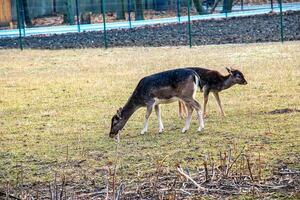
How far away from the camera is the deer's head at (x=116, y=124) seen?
11.8 meters

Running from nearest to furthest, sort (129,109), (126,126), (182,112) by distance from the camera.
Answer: (129,109) → (126,126) → (182,112)

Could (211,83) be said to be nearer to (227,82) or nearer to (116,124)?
(227,82)

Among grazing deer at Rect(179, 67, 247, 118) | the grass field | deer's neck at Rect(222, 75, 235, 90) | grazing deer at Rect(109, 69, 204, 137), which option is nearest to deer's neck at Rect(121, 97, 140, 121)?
→ grazing deer at Rect(109, 69, 204, 137)

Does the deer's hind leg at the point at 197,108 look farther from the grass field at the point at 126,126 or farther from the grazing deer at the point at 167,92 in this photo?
the grass field at the point at 126,126

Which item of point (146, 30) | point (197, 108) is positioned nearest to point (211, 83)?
point (197, 108)

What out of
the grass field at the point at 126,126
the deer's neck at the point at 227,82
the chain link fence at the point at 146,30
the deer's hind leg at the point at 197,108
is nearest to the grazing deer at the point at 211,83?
the deer's neck at the point at 227,82

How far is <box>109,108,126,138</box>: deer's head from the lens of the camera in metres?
11.8

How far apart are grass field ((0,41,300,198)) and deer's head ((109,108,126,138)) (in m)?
0.12

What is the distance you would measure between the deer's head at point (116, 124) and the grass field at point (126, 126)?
0.41ft

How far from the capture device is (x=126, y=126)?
12.8 metres

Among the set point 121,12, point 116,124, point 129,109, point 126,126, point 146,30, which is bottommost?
point 121,12

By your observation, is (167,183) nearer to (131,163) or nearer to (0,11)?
(131,163)

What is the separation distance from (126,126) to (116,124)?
0.87 meters

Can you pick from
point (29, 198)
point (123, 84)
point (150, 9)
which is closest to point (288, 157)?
point (29, 198)
